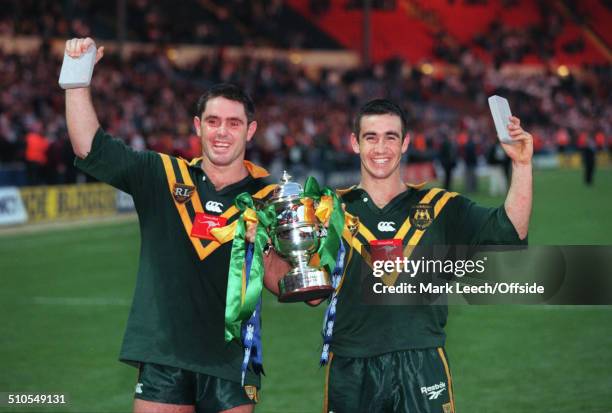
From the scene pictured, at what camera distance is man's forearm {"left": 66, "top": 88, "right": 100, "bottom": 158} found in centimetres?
494

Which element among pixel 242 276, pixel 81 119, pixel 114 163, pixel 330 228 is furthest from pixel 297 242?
pixel 81 119

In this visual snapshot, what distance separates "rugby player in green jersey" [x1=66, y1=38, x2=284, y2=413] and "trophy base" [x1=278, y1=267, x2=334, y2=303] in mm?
524

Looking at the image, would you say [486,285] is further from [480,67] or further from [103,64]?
[480,67]

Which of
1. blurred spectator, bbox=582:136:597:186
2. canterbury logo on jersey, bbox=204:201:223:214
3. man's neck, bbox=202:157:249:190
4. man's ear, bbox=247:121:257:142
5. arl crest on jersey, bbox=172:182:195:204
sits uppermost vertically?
blurred spectator, bbox=582:136:597:186

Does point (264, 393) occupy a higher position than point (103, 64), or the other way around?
point (103, 64)

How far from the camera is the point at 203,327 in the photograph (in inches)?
199

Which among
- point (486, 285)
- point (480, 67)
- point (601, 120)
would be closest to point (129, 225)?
point (486, 285)

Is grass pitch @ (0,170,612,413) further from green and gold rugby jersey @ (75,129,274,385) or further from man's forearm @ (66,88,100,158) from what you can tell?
man's forearm @ (66,88,100,158)

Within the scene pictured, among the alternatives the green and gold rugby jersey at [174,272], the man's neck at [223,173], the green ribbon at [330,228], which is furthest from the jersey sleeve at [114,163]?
the green ribbon at [330,228]

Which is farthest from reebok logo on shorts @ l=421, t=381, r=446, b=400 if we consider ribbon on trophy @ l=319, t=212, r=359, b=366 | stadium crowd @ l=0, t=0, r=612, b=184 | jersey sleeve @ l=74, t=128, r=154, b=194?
stadium crowd @ l=0, t=0, r=612, b=184

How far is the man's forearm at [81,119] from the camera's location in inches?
195

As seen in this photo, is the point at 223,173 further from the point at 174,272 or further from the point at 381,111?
the point at 381,111

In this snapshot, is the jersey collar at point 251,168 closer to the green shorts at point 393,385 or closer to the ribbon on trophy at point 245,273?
the ribbon on trophy at point 245,273

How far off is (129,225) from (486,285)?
682 inches
